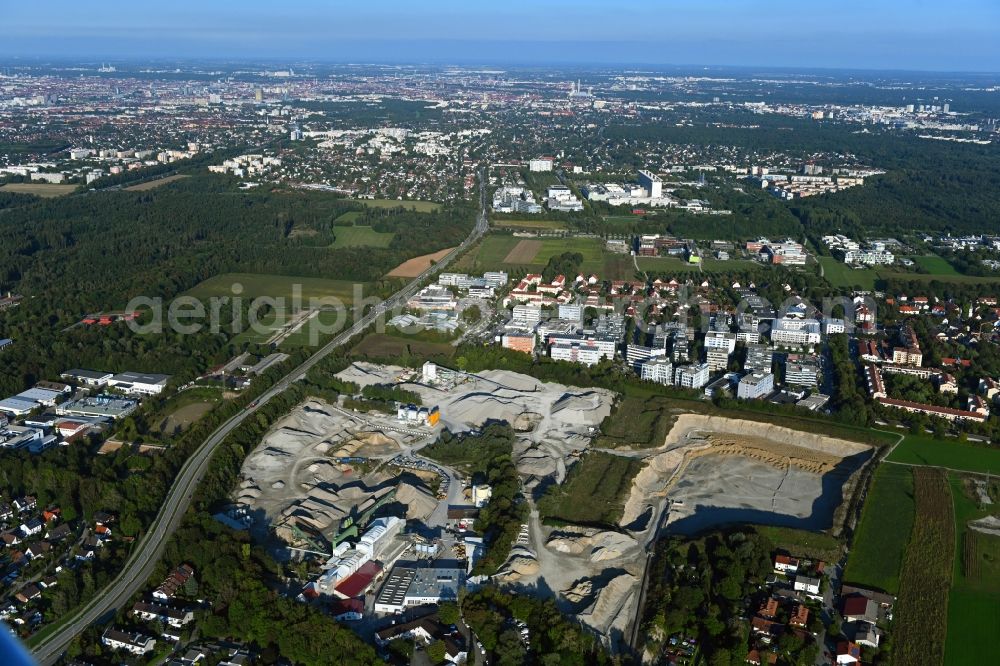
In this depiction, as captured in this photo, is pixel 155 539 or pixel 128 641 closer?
pixel 128 641

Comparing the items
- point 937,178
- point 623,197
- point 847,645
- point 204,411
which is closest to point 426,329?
point 204,411

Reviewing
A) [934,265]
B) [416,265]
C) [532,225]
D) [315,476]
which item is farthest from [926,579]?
[532,225]

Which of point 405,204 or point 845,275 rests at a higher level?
point 405,204

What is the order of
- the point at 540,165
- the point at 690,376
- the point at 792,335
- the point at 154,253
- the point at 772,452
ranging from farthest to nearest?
the point at 540,165
the point at 154,253
the point at 792,335
the point at 690,376
the point at 772,452

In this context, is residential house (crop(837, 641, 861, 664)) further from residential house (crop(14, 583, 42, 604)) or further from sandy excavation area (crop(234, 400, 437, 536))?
residential house (crop(14, 583, 42, 604))

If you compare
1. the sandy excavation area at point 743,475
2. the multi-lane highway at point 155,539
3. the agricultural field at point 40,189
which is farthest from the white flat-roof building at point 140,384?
the agricultural field at point 40,189

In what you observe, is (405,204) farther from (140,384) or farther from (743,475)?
(743,475)

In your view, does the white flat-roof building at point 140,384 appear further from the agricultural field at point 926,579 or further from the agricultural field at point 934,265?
the agricultural field at point 934,265

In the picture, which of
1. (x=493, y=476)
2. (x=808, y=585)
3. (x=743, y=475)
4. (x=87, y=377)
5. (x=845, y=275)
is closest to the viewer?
(x=808, y=585)
